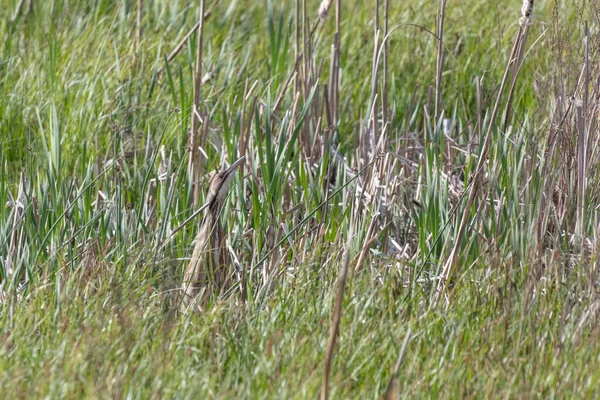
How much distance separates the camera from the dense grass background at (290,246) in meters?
2.04

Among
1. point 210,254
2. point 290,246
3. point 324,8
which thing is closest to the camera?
point 210,254

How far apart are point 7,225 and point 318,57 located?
79.8 inches

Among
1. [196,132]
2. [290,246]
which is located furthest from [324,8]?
[290,246]

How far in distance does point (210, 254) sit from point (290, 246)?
10.4 inches

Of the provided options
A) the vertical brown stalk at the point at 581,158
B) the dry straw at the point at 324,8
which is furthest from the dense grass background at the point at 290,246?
the dry straw at the point at 324,8

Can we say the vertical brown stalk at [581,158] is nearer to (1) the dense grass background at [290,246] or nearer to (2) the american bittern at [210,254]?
(1) the dense grass background at [290,246]

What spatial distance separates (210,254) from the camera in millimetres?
2580

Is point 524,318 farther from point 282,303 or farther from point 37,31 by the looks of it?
point 37,31

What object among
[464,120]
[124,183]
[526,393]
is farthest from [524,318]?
[464,120]

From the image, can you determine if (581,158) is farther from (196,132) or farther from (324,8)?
(196,132)

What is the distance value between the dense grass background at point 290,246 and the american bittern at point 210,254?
0.05 m

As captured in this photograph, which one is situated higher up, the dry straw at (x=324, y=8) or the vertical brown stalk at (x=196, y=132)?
the dry straw at (x=324, y=8)

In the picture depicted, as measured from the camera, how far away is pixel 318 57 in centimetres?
438

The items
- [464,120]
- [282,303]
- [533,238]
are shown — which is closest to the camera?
[282,303]
